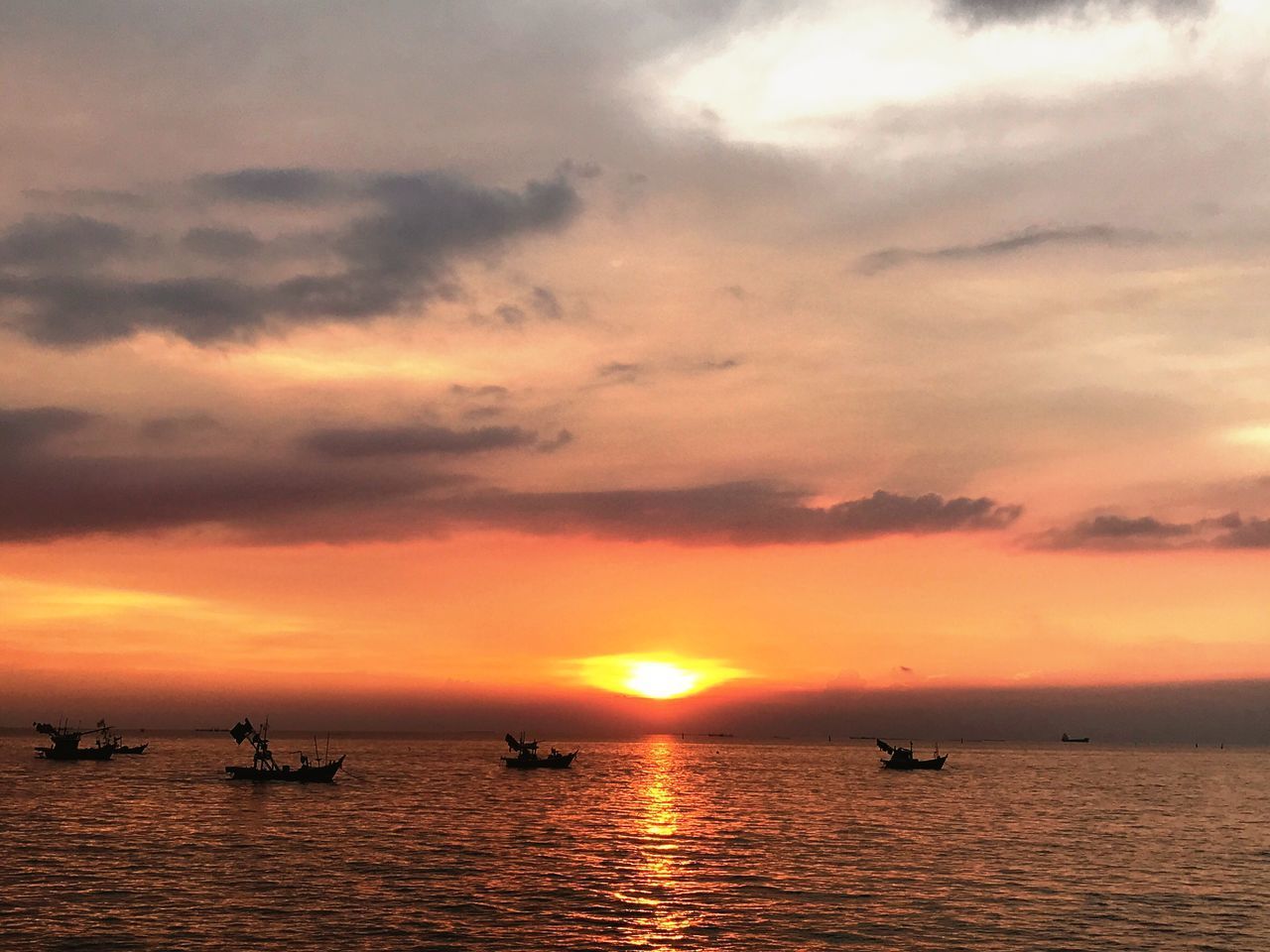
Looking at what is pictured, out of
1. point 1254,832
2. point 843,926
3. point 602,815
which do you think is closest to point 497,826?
point 602,815

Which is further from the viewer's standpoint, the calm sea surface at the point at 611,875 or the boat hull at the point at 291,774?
the boat hull at the point at 291,774

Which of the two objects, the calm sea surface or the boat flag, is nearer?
the calm sea surface

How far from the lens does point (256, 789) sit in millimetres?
164375

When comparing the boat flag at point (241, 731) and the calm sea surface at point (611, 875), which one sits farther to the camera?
the boat flag at point (241, 731)

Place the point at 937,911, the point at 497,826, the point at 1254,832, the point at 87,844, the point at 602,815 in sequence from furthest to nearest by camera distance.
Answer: the point at 602,815 → the point at 1254,832 → the point at 497,826 → the point at 87,844 → the point at 937,911

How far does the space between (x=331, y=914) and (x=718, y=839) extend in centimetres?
4965

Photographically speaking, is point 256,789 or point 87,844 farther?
point 256,789

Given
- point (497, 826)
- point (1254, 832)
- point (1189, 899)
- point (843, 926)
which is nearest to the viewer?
point (843, 926)

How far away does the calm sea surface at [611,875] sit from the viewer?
Answer: 6494 centimetres

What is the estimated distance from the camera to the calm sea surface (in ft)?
213

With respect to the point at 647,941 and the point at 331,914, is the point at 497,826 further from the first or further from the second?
the point at 647,941

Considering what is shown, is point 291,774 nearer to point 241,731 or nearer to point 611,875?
point 241,731

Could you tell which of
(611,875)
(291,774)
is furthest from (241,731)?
(611,875)

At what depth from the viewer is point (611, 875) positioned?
86812 mm
